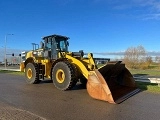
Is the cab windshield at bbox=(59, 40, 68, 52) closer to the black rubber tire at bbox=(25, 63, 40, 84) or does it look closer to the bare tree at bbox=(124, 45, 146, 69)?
the black rubber tire at bbox=(25, 63, 40, 84)

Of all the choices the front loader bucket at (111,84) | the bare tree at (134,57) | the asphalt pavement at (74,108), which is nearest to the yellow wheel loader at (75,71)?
the front loader bucket at (111,84)

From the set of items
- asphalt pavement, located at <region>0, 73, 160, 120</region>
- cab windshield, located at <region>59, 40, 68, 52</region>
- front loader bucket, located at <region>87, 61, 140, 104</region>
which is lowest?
asphalt pavement, located at <region>0, 73, 160, 120</region>

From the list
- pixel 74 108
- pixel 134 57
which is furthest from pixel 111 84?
pixel 134 57

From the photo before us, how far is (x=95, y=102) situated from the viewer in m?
8.30

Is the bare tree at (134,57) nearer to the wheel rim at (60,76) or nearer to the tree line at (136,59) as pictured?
the tree line at (136,59)

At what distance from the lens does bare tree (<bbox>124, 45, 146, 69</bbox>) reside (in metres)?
49.2

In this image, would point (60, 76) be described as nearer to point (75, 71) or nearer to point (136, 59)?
point (75, 71)

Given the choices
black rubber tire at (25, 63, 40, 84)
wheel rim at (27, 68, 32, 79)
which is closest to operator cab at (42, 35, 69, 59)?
black rubber tire at (25, 63, 40, 84)

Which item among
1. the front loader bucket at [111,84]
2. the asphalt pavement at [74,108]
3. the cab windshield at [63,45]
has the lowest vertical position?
the asphalt pavement at [74,108]

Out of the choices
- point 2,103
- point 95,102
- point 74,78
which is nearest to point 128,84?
point 74,78

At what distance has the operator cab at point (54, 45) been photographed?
13.2 m

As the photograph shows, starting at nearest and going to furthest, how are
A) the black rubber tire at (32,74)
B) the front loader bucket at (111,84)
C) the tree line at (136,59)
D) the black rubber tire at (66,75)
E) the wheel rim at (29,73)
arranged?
the front loader bucket at (111,84) < the black rubber tire at (66,75) < the black rubber tire at (32,74) < the wheel rim at (29,73) < the tree line at (136,59)

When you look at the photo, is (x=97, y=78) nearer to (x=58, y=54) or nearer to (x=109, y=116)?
(x=109, y=116)

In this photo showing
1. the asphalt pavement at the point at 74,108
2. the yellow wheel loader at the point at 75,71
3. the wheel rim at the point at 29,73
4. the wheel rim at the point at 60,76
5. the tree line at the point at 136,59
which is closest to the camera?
the asphalt pavement at the point at 74,108
